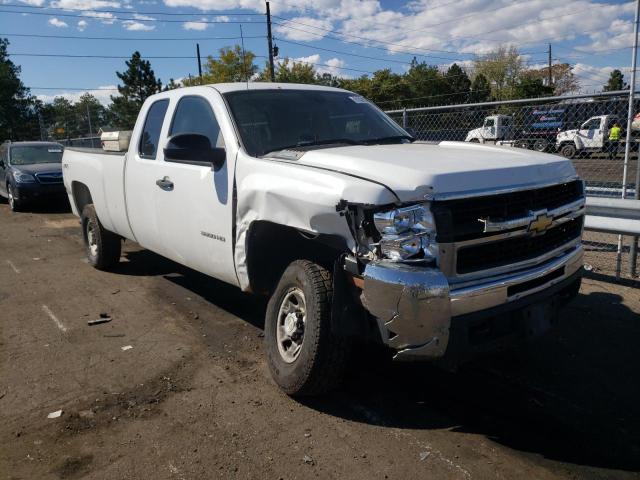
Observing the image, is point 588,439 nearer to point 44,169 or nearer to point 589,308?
point 589,308

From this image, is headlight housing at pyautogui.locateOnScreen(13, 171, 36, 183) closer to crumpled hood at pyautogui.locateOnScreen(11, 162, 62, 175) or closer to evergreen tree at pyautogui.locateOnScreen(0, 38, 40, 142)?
crumpled hood at pyautogui.locateOnScreen(11, 162, 62, 175)

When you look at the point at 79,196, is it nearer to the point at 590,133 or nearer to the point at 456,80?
the point at 590,133

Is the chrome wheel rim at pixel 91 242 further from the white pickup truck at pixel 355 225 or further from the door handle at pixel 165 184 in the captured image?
the door handle at pixel 165 184

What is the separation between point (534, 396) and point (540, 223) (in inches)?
47.7

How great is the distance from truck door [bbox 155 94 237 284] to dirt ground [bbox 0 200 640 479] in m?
Result: 0.75

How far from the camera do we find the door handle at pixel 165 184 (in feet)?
15.2

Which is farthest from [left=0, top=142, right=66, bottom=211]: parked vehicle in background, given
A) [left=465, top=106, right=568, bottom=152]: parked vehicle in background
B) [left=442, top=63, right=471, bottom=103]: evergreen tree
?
[left=442, top=63, right=471, bottom=103]: evergreen tree

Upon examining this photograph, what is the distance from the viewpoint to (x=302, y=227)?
3.17 meters

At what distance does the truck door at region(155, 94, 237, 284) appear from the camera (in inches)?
157

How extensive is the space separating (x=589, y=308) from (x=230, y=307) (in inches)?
138

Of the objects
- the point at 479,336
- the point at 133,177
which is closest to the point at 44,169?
the point at 133,177

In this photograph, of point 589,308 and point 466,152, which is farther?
point 589,308

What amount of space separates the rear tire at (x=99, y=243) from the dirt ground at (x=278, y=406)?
1502mm

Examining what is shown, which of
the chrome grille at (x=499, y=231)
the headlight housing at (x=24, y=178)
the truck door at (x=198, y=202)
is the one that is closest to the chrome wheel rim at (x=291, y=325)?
the truck door at (x=198, y=202)
